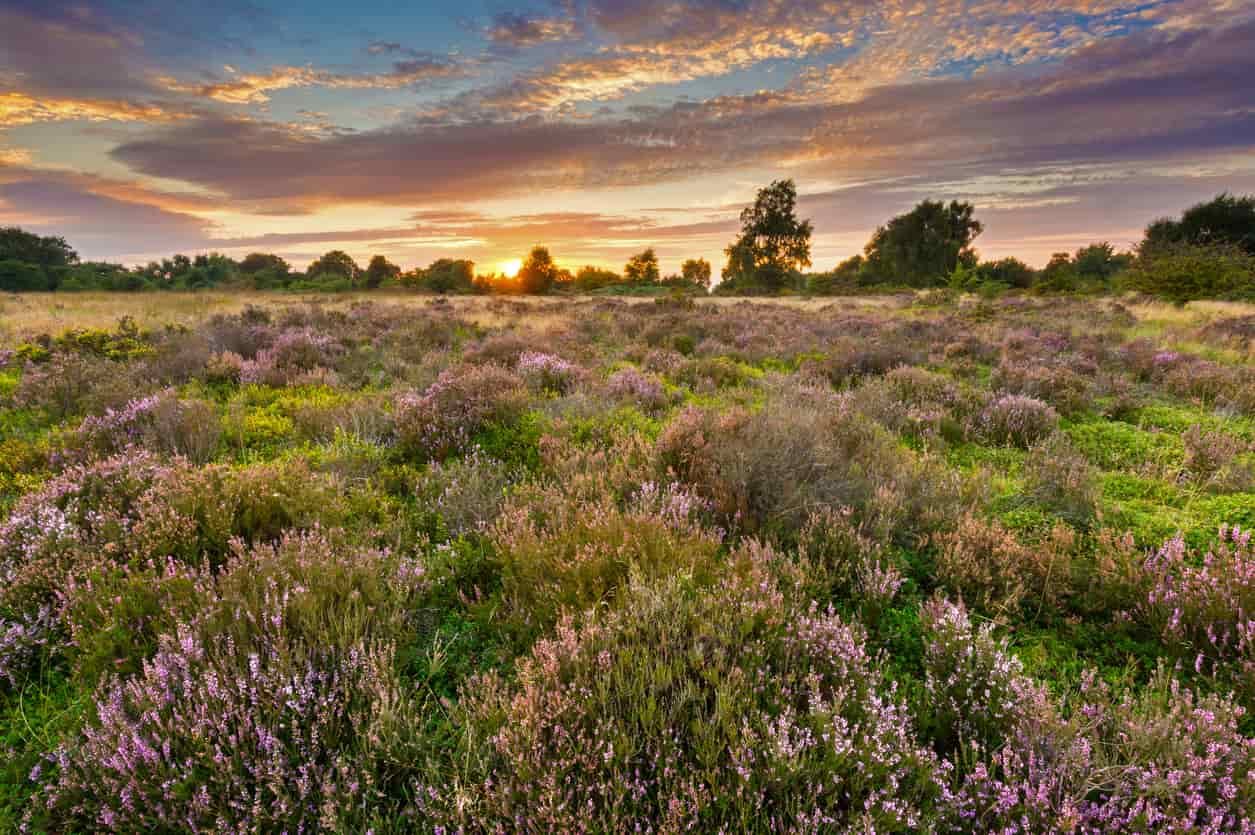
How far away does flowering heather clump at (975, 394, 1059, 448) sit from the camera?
630 cm

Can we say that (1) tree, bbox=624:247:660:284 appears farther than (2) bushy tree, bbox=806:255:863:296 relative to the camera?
Yes

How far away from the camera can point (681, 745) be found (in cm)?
196

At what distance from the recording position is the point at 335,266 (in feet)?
214

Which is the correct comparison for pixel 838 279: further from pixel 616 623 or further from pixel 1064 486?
pixel 616 623

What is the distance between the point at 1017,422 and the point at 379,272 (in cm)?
6464

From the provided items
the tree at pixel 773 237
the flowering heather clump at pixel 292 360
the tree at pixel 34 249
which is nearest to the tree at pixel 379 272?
the tree at pixel 34 249

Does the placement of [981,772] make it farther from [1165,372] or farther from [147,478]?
[1165,372]

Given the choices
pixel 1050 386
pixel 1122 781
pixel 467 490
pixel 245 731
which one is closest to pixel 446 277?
pixel 1050 386

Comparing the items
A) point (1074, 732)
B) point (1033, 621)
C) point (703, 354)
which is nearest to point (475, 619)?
point (1074, 732)

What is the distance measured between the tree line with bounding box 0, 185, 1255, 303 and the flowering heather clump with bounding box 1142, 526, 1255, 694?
43.4m

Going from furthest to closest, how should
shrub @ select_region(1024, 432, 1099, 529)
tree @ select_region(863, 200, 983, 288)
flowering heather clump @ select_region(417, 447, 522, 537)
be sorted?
tree @ select_region(863, 200, 983, 288)
shrub @ select_region(1024, 432, 1099, 529)
flowering heather clump @ select_region(417, 447, 522, 537)

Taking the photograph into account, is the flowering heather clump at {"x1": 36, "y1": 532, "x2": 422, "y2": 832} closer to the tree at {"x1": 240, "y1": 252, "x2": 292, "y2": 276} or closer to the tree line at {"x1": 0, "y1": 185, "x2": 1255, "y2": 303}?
the tree line at {"x1": 0, "y1": 185, "x2": 1255, "y2": 303}

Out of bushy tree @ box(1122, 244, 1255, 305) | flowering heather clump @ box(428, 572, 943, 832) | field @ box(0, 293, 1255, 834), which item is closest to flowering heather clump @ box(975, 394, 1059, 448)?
field @ box(0, 293, 1255, 834)

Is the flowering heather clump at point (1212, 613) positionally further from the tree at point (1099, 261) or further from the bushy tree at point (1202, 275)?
the tree at point (1099, 261)
